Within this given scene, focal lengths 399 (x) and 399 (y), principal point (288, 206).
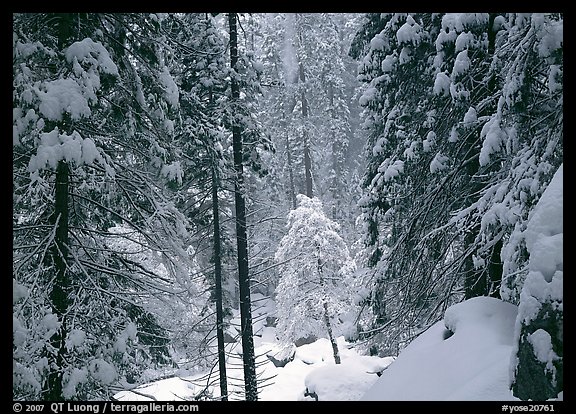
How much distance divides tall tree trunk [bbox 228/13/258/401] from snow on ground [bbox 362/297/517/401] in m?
6.69

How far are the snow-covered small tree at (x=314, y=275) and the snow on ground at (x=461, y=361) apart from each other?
15.9 meters

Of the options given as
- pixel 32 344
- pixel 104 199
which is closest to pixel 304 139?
pixel 104 199

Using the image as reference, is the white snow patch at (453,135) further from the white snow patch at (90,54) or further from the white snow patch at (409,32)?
the white snow patch at (90,54)

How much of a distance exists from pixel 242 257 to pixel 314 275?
10.5 metres

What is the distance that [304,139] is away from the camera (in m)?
29.5

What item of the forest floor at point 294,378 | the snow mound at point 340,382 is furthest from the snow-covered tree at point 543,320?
the snow mound at point 340,382

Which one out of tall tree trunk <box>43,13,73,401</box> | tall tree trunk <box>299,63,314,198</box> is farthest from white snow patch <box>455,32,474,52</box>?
tall tree trunk <box>299,63,314,198</box>

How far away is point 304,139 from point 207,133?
62.9ft

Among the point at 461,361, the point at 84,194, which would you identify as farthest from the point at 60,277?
the point at 461,361
